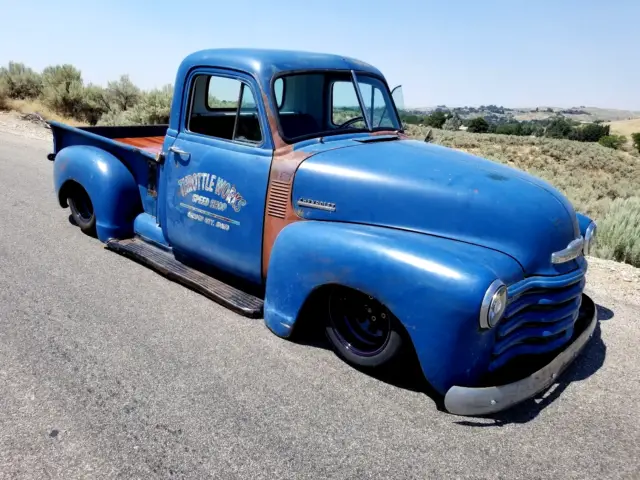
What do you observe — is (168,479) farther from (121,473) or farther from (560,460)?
(560,460)

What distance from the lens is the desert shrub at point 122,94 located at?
16297 millimetres

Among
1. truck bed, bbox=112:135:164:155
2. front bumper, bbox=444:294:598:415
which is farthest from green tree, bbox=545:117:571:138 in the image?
front bumper, bbox=444:294:598:415

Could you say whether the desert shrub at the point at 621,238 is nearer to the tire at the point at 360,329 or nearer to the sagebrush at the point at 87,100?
the tire at the point at 360,329

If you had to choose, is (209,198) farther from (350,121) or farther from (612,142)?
(612,142)

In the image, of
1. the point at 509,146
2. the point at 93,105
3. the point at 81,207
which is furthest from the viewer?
the point at 509,146

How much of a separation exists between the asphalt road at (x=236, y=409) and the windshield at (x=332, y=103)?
5.16 ft

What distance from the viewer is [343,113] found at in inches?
171

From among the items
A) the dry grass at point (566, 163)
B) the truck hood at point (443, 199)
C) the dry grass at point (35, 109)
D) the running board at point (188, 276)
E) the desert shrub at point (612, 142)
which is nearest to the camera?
the truck hood at point (443, 199)

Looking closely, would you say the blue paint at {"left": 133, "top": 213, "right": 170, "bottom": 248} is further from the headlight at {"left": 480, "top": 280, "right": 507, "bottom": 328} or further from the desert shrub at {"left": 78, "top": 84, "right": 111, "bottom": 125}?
the desert shrub at {"left": 78, "top": 84, "right": 111, "bottom": 125}

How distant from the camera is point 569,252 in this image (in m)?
3.22

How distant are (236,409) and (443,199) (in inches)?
64.5

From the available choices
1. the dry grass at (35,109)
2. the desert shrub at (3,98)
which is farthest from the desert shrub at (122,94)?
the desert shrub at (3,98)

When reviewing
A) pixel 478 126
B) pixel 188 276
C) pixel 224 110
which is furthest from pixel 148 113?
pixel 478 126

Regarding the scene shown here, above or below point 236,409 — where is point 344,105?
above
